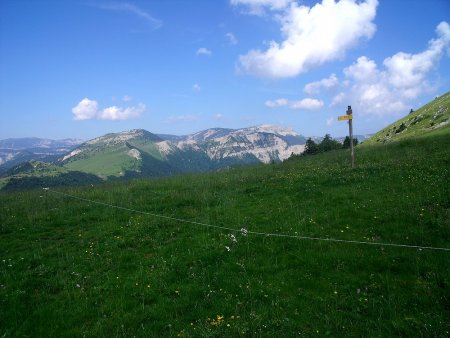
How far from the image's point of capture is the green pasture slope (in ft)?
26.0

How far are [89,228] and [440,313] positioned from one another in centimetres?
1546

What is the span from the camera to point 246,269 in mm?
10695

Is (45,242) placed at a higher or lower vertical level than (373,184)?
lower

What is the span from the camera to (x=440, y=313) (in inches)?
293

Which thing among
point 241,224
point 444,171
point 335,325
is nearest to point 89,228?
point 241,224

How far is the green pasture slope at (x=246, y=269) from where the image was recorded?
792cm

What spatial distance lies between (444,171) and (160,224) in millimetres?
15569

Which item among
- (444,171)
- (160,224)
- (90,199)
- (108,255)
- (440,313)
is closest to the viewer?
(440,313)

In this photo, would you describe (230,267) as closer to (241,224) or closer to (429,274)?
(241,224)

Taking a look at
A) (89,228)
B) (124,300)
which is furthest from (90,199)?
(124,300)

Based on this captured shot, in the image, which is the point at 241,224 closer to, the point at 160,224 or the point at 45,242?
the point at 160,224

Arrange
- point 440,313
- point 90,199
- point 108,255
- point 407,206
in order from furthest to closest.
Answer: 1. point 90,199
2. point 407,206
3. point 108,255
4. point 440,313

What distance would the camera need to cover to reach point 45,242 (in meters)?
15.6

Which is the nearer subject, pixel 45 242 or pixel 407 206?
pixel 407 206
